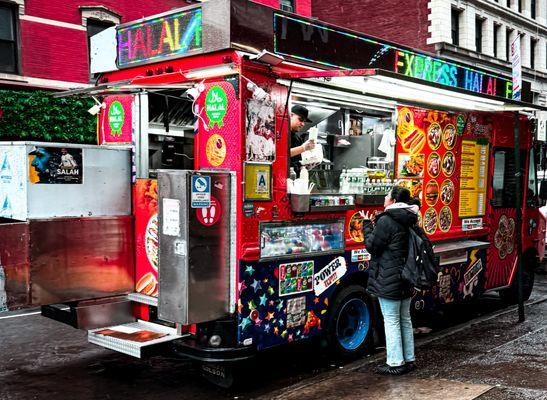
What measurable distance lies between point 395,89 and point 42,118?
10721 mm

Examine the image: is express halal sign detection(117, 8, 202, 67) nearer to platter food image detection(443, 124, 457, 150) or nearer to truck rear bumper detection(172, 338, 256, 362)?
truck rear bumper detection(172, 338, 256, 362)

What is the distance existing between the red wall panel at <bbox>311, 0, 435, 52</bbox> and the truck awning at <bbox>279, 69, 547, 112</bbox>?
26340 millimetres

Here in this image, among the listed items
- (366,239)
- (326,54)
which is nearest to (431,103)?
(326,54)

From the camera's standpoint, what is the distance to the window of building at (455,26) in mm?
33906

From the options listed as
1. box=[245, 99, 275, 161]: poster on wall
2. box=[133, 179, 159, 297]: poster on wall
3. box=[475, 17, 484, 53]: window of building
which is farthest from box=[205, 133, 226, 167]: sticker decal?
Result: box=[475, 17, 484, 53]: window of building

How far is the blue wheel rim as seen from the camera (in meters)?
6.57

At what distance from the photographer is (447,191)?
26.2 feet

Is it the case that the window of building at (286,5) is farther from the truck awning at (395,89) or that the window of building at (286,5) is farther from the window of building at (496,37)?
the window of building at (496,37)

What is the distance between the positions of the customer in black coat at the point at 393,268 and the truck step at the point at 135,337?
1.99 metres

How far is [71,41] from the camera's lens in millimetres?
16047

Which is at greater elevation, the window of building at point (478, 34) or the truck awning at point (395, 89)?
the window of building at point (478, 34)

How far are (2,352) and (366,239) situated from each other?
4.57 metres

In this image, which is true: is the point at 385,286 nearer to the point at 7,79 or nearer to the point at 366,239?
the point at 366,239

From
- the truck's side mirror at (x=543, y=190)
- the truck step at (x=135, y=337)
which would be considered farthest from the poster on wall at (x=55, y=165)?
the truck's side mirror at (x=543, y=190)
